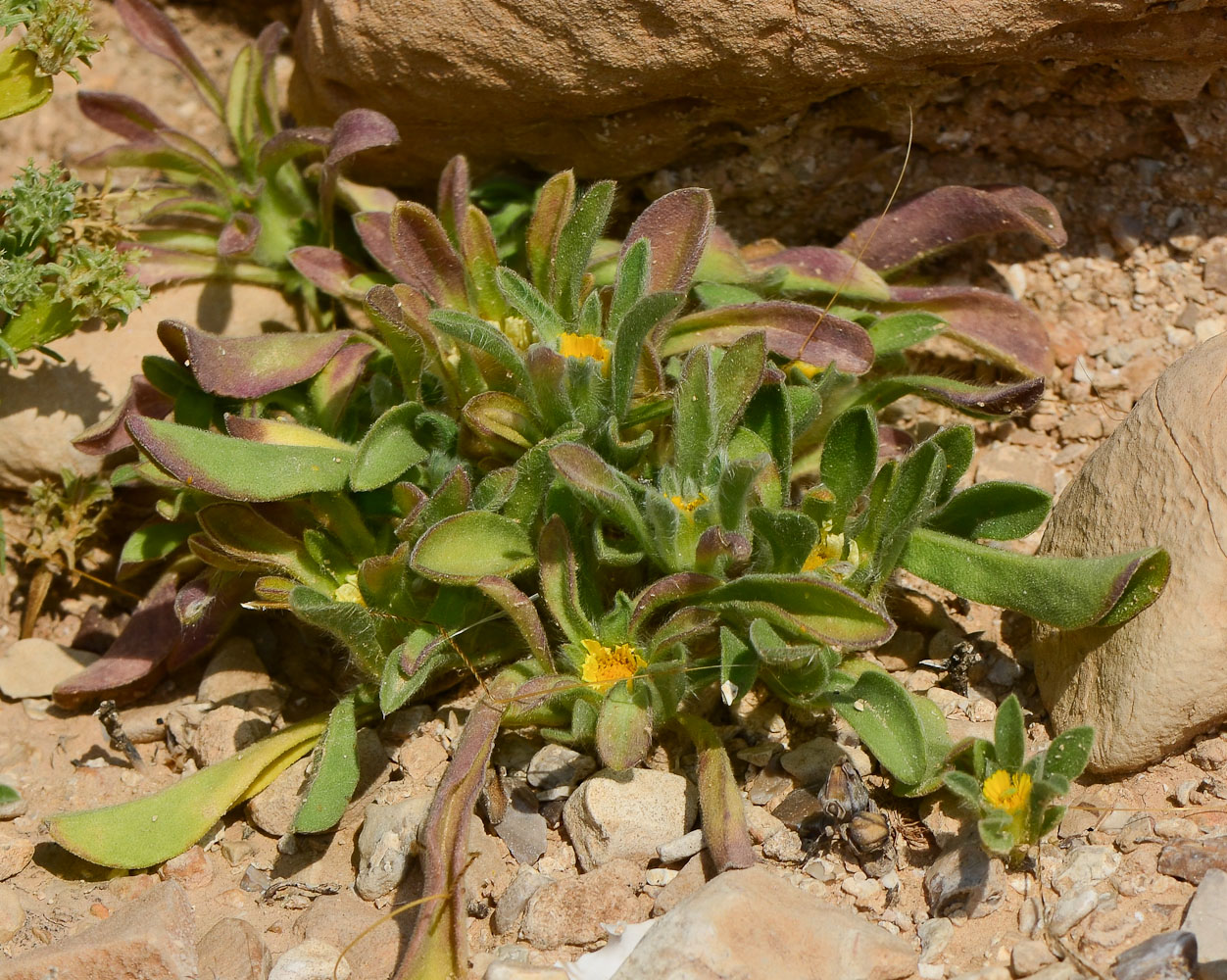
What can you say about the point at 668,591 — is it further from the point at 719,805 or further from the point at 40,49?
the point at 40,49

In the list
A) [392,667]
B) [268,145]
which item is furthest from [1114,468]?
[268,145]

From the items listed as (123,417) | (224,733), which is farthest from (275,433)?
(224,733)

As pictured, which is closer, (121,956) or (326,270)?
(121,956)

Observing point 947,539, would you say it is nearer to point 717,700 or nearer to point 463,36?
point 717,700

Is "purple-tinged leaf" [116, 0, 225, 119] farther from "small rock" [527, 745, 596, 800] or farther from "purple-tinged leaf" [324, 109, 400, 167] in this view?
"small rock" [527, 745, 596, 800]

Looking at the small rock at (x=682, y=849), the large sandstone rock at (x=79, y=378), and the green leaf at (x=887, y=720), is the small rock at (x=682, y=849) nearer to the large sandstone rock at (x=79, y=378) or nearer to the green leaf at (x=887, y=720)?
the green leaf at (x=887, y=720)

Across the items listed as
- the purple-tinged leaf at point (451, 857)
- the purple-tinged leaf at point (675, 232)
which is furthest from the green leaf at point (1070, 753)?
the purple-tinged leaf at point (675, 232)

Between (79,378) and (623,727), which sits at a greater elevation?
(79,378)
